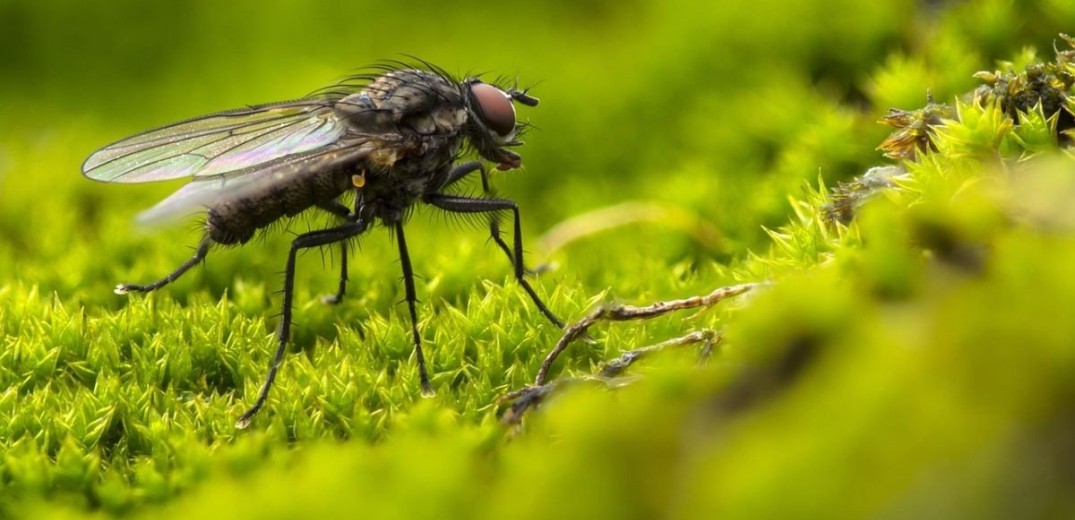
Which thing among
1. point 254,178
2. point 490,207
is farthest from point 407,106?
point 254,178

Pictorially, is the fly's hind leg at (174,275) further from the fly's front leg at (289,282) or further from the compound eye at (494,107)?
the compound eye at (494,107)

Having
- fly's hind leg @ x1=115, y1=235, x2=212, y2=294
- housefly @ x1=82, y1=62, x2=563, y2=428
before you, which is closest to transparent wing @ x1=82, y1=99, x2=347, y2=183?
housefly @ x1=82, y1=62, x2=563, y2=428

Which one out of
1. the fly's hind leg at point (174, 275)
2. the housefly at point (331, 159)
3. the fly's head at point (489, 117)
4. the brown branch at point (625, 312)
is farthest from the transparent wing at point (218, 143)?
the brown branch at point (625, 312)

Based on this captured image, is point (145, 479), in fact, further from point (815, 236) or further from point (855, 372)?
point (815, 236)

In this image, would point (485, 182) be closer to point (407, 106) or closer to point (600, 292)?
point (407, 106)

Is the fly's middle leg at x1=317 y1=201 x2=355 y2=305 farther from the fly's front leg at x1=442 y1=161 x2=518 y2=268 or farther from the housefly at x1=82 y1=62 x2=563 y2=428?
the fly's front leg at x1=442 y1=161 x2=518 y2=268
